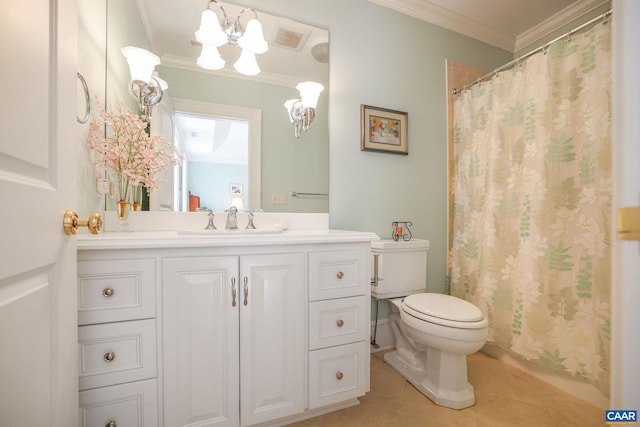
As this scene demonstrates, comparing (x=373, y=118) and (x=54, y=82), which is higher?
(x=373, y=118)

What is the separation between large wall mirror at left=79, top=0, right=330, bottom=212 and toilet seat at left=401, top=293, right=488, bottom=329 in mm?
794

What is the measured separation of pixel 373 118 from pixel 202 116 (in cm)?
116

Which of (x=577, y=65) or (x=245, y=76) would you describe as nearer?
(x=577, y=65)

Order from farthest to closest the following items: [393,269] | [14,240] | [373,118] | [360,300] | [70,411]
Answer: [373,118]
[393,269]
[360,300]
[70,411]
[14,240]

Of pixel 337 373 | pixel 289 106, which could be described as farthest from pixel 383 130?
pixel 337 373

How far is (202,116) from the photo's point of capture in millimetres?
1538

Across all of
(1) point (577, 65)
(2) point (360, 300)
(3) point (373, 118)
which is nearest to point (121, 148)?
(2) point (360, 300)

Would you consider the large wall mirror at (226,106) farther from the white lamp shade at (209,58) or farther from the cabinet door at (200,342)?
the cabinet door at (200,342)

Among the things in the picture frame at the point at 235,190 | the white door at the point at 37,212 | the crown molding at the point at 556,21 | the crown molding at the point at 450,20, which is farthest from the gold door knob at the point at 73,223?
the crown molding at the point at 556,21

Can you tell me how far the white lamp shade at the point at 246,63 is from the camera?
5.23 ft

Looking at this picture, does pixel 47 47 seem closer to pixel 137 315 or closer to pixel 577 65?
pixel 137 315

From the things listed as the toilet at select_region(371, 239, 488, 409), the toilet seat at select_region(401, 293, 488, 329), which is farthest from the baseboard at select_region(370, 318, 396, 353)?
the toilet seat at select_region(401, 293, 488, 329)

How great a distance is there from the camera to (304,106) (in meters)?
1.77

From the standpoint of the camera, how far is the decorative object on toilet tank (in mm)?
1998
